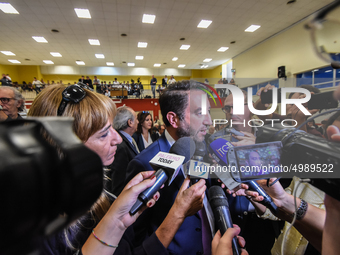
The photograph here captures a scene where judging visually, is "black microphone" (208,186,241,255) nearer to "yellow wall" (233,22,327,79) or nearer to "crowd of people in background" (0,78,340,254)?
"crowd of people in background" (0,78,340,254)

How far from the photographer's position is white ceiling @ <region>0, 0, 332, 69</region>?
6555 millimetres

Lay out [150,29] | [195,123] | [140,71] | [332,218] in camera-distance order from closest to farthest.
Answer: [332,218]
[195,123]
[150,29]
[140,71]

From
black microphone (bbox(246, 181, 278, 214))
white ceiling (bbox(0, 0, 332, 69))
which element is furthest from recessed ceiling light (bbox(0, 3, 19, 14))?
black microphone (bbox(246, 181, 278, 214))

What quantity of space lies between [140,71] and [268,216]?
17405mm

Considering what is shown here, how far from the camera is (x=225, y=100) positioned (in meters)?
0.57

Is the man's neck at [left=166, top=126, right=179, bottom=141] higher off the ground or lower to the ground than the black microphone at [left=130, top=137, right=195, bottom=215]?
higher

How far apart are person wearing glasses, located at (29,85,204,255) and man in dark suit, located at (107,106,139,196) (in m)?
0.83

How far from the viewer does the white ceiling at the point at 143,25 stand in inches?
258

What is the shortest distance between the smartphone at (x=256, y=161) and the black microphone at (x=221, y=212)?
0.24 meters

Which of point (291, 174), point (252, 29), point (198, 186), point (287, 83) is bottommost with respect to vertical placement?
point (198, 186)

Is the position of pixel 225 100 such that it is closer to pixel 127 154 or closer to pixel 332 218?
pixel 332 218

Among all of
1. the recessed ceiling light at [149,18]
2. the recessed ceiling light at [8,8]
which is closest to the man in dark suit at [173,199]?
the recessed ceiling light at [149,18]

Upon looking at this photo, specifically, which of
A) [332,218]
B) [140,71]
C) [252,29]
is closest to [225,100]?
[332,218]

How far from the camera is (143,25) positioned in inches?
321
